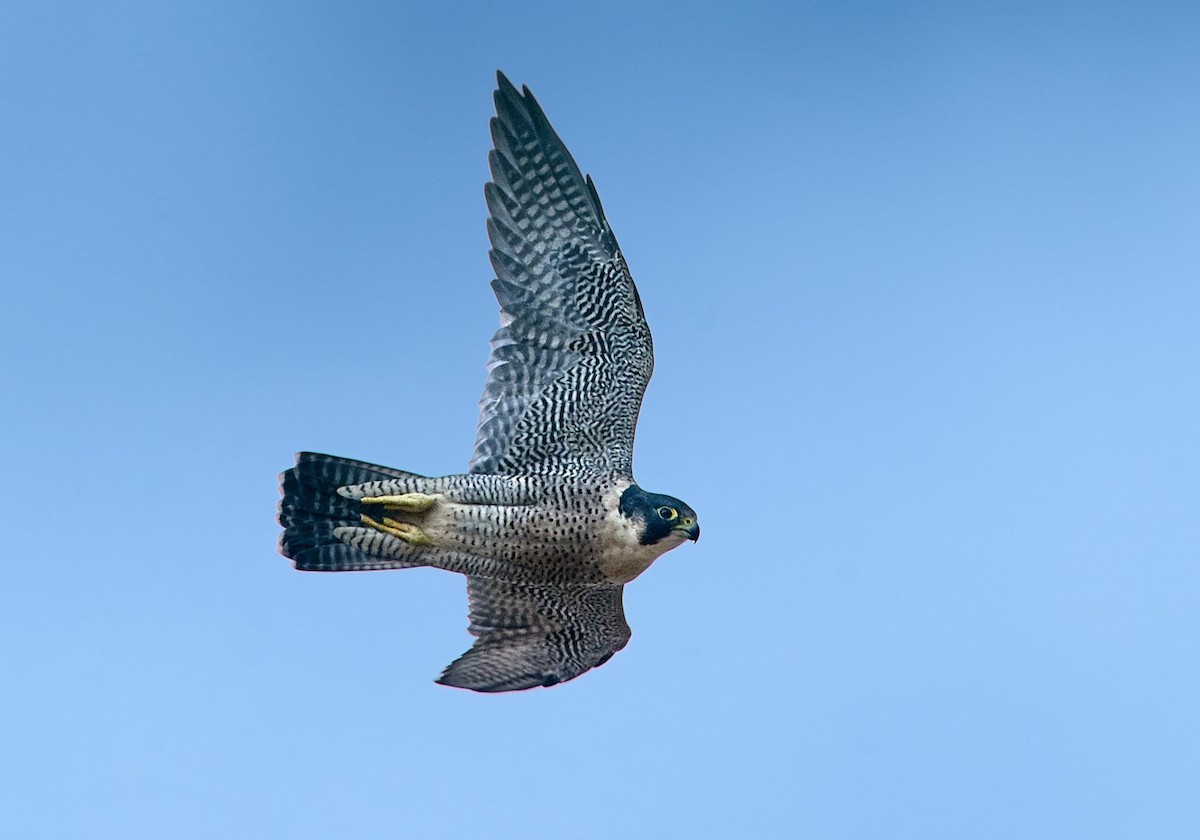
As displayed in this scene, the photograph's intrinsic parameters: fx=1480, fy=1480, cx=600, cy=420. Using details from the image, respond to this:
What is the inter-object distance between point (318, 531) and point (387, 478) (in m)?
0.81

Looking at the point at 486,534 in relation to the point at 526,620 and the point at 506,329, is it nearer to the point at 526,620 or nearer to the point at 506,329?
the point at 526,620

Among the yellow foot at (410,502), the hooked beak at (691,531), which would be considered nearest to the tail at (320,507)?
the yellow foot at (410,502)

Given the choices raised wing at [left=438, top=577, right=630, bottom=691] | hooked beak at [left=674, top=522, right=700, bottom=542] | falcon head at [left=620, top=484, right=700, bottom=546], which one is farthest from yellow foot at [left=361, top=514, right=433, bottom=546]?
hooked beak at [left=674, top=522, right=700, bottom=542]

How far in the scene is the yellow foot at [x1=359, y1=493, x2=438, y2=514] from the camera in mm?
12891

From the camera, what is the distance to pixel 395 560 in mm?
13164

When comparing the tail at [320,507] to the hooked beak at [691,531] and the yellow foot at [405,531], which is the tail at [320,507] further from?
the hooked beak at [691,531]

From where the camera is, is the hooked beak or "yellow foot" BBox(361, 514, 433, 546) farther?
"yellow foot" BBox(361, 514, 433, 546)

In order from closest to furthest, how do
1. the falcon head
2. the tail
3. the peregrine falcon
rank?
the falcon head
the peregrine falcon
the tail

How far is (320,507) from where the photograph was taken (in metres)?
13.3

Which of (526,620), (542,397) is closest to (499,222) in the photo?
(542,397)

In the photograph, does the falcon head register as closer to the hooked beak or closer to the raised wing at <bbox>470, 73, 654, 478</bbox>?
the hooked beak

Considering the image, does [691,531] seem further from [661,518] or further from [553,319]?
[553,319]

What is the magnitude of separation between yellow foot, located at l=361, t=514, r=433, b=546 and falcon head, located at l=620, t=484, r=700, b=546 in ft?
5.94

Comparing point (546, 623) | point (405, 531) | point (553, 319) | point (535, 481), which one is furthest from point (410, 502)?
point (553, 319)
